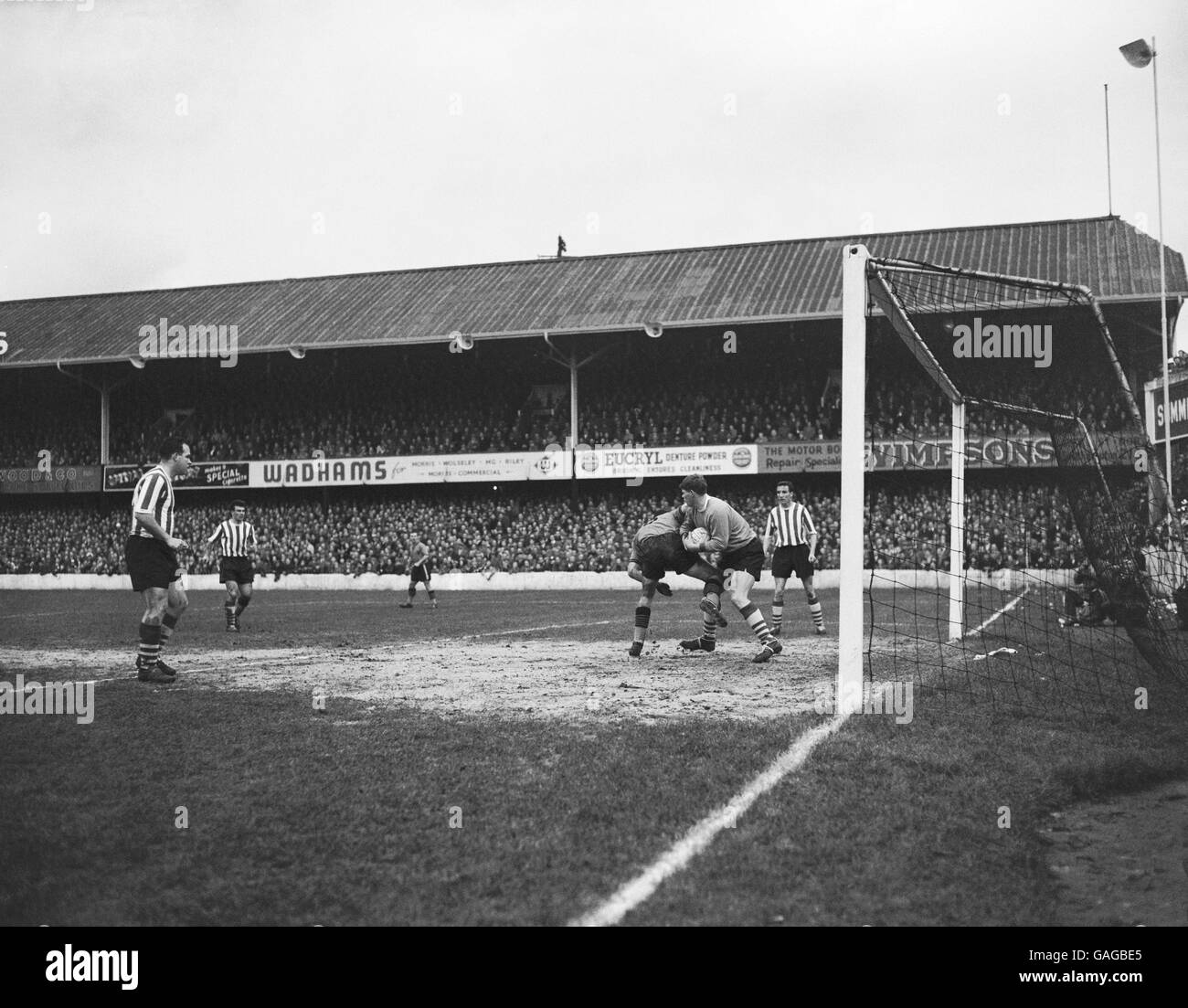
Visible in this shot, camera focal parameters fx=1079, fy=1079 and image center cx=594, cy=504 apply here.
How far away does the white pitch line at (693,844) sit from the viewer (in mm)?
3400

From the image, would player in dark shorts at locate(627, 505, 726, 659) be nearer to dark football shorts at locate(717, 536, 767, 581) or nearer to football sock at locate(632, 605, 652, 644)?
football sock at locate(632, 605, 652, 644)

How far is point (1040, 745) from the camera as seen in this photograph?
19.9 ft

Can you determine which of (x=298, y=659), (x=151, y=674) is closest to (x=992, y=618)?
(x=298, y=659)

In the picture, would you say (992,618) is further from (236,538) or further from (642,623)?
(236,538)

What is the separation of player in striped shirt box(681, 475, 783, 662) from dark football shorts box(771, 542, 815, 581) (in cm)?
388

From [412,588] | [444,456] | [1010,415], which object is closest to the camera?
[1010,415]

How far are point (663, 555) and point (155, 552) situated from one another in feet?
15.0

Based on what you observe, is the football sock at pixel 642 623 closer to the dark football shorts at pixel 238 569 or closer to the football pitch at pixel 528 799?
the football pitch at pixel 528 799

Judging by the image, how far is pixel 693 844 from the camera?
4.10 meters

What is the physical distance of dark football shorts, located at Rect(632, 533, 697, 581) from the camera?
10375mm

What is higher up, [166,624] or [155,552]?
[155,552]
